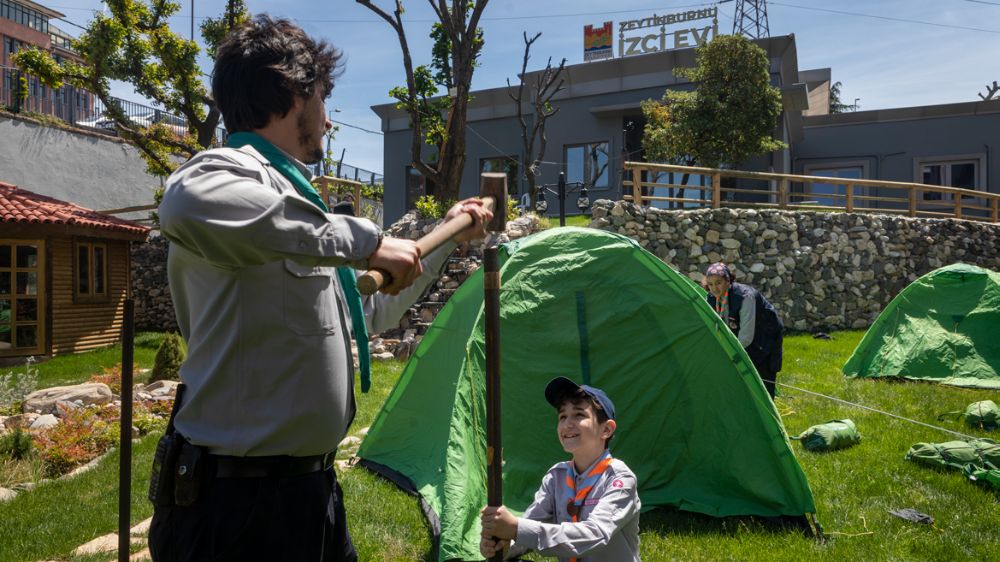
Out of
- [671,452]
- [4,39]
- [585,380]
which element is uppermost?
[4,39]

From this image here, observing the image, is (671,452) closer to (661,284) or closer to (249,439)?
(661,284)

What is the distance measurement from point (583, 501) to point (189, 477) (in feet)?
6.34

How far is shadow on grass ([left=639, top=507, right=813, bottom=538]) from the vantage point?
472 centimetres

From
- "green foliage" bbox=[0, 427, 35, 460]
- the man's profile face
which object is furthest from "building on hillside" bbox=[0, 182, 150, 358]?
the man's profile face

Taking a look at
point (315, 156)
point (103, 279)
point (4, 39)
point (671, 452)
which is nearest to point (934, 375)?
point (671, 452)

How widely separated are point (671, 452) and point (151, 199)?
897 inches

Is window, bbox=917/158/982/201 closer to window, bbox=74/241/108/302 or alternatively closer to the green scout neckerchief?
window, bbox=74/241/108/302

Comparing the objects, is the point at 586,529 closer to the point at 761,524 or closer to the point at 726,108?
the point at 761,524

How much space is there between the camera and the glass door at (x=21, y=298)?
14.9 meters

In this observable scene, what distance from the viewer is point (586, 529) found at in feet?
9.65

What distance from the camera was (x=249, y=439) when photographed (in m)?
1.72

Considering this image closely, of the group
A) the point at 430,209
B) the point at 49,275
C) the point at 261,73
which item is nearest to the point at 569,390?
the point at 261,73

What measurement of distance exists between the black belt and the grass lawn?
107 inches

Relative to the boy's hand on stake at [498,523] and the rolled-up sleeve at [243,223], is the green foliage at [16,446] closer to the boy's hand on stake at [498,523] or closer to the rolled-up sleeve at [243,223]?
the boy's hand on stake at [498,523]
